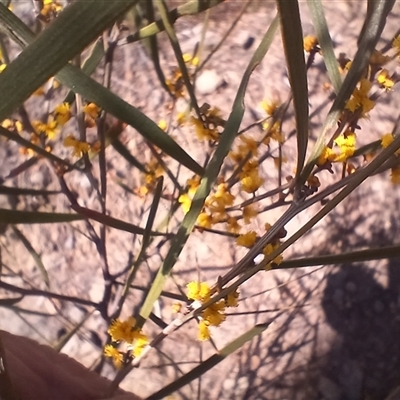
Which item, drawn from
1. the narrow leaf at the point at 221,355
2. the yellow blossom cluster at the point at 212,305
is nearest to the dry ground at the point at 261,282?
the narrow leaf at the point at 221,355

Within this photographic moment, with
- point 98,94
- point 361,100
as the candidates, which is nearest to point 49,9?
point 98,94

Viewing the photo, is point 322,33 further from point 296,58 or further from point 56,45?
point 56,45

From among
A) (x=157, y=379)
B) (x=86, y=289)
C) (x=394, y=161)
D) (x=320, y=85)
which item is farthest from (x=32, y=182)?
(x=394, y=161)

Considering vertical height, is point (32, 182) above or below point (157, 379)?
above

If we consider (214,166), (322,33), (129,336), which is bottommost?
(129,336)

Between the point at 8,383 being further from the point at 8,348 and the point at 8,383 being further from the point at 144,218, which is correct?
the point at 144,218

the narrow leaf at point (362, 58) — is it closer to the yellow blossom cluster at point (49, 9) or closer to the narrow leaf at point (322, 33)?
the narrow leaf at point (322, 33)

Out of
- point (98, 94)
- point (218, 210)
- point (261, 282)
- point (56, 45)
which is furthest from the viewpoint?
point (261, 282)

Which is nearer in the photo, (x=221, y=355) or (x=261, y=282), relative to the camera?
(x=221, y=355)

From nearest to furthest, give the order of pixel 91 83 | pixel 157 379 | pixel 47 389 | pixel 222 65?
pixel 91 83 → pixel 47 389 → pixel 157 379 → pixel 222 65

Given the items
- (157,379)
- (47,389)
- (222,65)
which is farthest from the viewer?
(222,65)

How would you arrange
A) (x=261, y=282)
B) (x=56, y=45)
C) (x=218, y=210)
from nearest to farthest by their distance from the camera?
(x=56, y=45) < (x=218, y=210) < (x=261, y=282)
